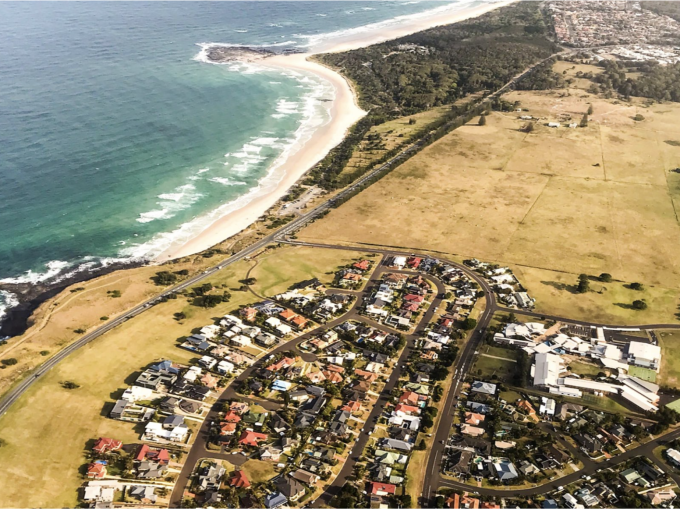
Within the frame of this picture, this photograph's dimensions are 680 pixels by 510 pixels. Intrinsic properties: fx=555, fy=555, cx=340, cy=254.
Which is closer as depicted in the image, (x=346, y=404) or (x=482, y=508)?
(x=482, y=508)

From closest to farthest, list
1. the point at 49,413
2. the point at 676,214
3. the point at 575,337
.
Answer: the point at 49,413 < the point at 575,337 < the point at 676,214

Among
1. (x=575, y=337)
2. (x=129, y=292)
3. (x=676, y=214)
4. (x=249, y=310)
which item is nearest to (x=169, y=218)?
(x=129, y=292)

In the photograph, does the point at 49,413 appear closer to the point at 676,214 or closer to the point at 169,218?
the point at 169,218

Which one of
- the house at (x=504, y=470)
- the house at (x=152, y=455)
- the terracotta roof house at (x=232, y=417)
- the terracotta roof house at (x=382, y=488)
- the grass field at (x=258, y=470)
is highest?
the terracotta roof house at (x=232, y=417)

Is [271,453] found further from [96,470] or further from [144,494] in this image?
[96,470]

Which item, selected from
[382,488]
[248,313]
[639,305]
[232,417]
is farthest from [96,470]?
[639,305]

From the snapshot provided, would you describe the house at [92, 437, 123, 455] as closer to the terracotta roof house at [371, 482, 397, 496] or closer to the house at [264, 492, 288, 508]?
the house at [264, 492, 288, 508]

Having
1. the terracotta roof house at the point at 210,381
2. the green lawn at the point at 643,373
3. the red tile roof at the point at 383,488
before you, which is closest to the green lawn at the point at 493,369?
the green lawn at the point at 643,373

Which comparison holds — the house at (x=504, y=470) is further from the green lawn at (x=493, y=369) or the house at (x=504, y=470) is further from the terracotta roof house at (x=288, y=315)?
the terracotta roof house at (x=288, y=315)
